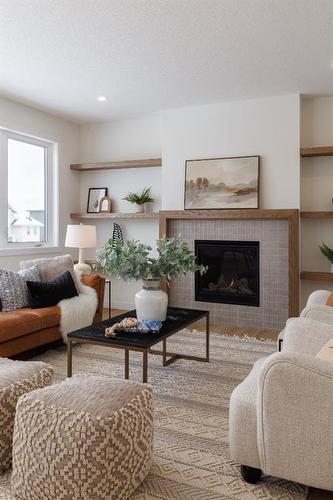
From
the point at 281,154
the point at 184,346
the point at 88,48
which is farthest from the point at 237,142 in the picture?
the point at 184,346

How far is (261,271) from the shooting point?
477cm

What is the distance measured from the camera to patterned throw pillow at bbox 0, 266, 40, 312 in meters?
3.62

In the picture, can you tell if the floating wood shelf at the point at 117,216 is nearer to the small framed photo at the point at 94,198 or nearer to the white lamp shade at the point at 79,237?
the small framed photo at the point at 94,198

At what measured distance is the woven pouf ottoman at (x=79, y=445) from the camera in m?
1.54

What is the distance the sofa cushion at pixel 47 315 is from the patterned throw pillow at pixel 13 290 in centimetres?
10

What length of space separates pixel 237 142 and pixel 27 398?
156 inches

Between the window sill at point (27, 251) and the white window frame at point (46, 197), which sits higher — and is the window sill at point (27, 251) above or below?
below

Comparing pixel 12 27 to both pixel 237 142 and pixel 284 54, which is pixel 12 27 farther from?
pixel 237 142

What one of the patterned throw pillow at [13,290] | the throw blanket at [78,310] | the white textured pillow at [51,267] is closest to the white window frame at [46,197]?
the white textured pillow at [51,267]

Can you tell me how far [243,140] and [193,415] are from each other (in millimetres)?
3376

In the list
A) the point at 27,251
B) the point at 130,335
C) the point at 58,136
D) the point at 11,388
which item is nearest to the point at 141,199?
the point at 58,136

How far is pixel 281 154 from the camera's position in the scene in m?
4.65

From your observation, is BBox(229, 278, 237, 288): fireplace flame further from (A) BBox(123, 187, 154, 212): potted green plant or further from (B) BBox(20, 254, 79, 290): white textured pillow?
(B) BBox(20, 254, 79, 290): white textured pillow

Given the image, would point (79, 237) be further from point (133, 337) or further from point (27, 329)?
point (133, 337)
